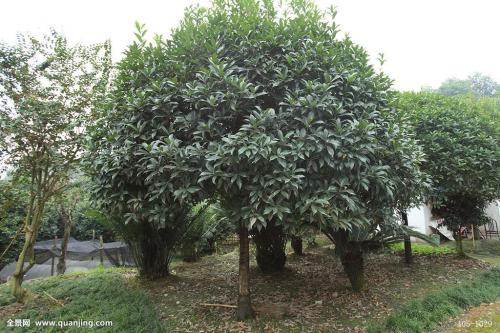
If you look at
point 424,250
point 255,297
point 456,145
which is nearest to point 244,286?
point 255,297

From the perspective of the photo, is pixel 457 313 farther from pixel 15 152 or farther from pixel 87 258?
pixel 87 258

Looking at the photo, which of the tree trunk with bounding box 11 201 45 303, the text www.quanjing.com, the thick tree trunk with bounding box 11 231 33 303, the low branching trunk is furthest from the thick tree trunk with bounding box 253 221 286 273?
the thick tree trunk with bounding box 11 231 33 303

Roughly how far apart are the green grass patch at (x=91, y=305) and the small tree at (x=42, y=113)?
0.58 meters

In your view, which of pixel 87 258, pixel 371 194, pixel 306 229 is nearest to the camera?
pixel 306 229

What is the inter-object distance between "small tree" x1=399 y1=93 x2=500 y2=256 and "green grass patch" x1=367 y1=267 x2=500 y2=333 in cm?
206

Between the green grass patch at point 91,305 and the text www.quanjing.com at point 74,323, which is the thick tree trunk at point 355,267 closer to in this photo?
the green grass patch at point 91,305

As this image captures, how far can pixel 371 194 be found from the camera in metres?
3.92

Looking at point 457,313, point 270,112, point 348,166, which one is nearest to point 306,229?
point 348,166

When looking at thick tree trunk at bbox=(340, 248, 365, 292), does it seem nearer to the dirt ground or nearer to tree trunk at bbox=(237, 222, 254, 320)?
the dirt ground

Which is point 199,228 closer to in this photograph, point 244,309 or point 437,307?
point 244,309

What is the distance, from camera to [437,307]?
466 cm

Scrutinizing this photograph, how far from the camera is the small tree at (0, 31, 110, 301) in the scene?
475cm

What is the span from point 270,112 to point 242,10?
1.84m

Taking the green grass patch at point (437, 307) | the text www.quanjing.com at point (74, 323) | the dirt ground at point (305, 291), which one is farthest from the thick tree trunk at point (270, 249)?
the text www.quanjing.com at point (74, 323)
